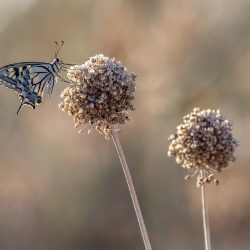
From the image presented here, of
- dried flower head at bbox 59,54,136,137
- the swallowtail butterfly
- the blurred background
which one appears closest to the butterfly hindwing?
the swallowtail butterfly

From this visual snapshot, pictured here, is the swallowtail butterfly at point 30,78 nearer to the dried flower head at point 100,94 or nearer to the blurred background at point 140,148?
the dried flower head at point 100,94

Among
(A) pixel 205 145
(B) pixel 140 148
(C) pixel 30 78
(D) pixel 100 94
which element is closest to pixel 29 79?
(C) pixel 30 78

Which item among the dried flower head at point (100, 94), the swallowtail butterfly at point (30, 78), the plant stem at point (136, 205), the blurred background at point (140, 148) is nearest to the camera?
the plant stem at point (136, 205)

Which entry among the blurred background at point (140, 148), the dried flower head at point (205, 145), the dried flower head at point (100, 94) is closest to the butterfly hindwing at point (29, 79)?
the dried flower head at point (100, 94)

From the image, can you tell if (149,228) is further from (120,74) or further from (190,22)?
(120,74)

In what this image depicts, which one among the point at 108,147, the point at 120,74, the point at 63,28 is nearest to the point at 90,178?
the point at 108,147
